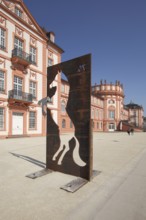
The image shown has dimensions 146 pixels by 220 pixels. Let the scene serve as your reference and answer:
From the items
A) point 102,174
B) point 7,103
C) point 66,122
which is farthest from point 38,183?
point 66,122

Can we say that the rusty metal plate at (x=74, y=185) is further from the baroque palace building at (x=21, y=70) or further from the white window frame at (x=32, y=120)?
the white window frame at (x=32, y=120)

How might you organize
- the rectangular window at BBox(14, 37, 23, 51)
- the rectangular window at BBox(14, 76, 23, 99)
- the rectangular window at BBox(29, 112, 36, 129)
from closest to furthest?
the rectangular window at BBox(14, 76, 23, 99) < the rectangular window at BBox(14, 37, 23, 51) < the rectangular window at BBox(29, 112, 36, 129)

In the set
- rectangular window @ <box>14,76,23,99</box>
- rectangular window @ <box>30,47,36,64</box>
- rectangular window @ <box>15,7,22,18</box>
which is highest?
rectangular window @ <box>15,7,22,18</box>

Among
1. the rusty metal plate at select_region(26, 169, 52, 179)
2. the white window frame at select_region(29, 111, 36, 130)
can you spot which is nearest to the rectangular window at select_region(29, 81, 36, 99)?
the white window frame at select_region(29, 111, 36, 130)

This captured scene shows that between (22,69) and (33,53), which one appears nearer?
(22,69)

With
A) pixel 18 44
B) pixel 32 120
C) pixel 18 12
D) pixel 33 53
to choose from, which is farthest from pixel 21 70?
pixel 18 12

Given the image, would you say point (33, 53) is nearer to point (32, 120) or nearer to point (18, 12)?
point (18, 12)

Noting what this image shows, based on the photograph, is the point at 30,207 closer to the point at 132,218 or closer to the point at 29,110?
the point at 132,218

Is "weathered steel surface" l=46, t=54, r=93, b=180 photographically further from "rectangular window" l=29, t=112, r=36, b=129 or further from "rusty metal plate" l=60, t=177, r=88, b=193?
"rectangular window" l=29, t=112, r=36, b=129

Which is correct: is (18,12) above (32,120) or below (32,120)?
above

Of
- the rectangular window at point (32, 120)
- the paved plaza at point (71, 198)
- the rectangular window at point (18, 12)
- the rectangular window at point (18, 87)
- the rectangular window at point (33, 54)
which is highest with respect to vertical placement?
the rectangular window at point (18, 12)

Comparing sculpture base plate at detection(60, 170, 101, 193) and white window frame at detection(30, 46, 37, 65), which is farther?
white window frame at detection(30, 46, 37, 65)

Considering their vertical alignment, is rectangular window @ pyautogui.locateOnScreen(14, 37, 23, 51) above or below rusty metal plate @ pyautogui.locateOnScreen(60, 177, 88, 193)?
above

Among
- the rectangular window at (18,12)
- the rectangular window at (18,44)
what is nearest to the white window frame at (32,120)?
the rectangular window at (18,44)
